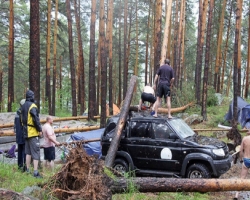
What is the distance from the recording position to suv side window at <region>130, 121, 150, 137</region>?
9078 mm

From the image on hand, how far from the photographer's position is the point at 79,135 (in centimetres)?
1164

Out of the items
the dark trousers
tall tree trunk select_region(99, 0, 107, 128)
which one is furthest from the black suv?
tall tree trunk select_region(99, 0, 107, 128)

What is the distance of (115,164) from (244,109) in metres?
9.76

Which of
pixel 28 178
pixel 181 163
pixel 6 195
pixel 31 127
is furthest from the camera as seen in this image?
pixel 181 163

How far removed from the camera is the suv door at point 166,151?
848cm

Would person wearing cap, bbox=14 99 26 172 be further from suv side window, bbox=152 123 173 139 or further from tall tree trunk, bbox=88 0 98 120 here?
tall tree trunk, bbox=88 0 98 120

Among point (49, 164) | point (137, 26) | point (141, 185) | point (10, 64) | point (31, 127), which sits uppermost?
point (137, 26)

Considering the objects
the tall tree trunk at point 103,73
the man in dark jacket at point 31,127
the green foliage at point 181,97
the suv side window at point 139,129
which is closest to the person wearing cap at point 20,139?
the man in dark jacket at point 31,127

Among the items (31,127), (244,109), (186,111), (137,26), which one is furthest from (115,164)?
(137,26)

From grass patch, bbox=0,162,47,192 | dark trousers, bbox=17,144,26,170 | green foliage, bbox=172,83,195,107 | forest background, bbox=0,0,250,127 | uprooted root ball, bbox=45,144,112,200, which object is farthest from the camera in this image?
green foliage, bbox=172,83,195,107

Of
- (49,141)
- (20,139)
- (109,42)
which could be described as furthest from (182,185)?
(109,42)

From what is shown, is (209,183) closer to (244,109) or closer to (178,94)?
(244,109)

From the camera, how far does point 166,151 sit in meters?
8.59

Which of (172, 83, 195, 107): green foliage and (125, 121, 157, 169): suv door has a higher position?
(172, 83, 195, 107): green foliage
